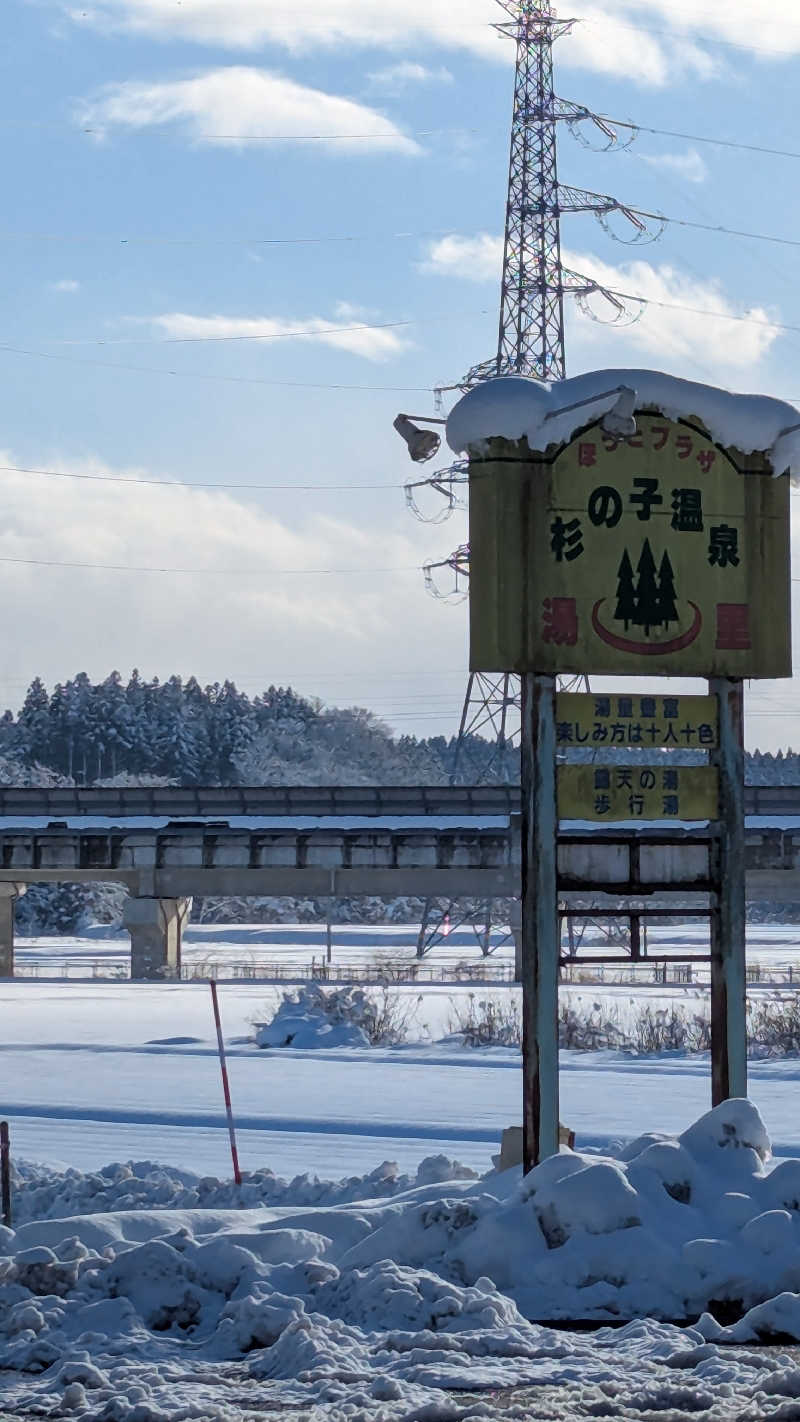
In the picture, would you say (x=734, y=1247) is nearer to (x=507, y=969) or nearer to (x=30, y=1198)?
(x=30, y=1198)

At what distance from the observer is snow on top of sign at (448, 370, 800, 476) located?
12797mm

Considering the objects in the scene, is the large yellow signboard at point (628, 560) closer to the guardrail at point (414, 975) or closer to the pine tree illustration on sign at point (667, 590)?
the pine tree illustration on sign at point (667, 590)

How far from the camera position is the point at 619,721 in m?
12.6

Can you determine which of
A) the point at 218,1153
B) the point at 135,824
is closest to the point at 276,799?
the point at 135,824

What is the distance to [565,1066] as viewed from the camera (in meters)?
22.6

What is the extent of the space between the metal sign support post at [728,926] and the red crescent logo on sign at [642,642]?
0.48 meters

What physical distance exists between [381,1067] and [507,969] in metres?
32.5

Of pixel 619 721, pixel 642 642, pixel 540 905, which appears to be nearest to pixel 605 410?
pixel 642 642

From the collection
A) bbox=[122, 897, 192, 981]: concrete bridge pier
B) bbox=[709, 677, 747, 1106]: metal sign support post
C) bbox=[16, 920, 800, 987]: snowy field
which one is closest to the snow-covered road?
bbox=[709, 677, 747, 1106]: metal sign support post

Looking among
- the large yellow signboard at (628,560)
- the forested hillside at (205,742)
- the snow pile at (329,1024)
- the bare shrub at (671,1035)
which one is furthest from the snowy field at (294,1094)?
the forested hillside at (205,742)

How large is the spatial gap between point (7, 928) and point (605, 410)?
44.2 meters

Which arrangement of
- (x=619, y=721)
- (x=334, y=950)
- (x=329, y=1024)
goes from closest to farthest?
(x=619, y=721) → (x=329, y=1024) → (x=334, y=950)

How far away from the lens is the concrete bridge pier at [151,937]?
165ft

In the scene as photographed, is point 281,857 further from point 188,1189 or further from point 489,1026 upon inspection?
point 188,1189
